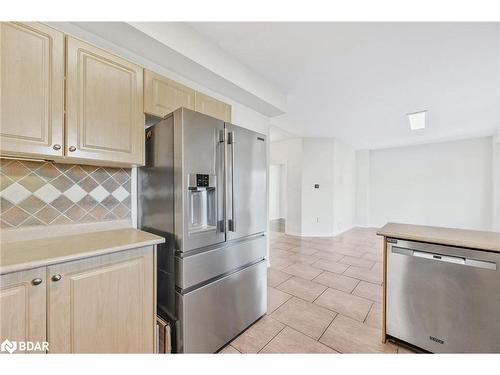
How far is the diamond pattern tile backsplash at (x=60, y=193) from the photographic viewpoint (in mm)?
1312

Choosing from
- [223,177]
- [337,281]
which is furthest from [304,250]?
[223,177]

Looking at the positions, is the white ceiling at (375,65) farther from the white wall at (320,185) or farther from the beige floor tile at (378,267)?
the beige floor tile at (378,267)

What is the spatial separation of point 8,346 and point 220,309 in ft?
3.63

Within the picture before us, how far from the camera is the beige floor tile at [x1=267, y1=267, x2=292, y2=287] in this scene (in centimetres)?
279

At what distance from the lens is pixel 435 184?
5641mm

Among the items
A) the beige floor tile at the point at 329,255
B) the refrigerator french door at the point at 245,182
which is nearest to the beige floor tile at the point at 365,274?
the beige floor tile at the point at 329,255

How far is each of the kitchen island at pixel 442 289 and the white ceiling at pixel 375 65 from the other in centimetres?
166

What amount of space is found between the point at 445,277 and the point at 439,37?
77.4 inches

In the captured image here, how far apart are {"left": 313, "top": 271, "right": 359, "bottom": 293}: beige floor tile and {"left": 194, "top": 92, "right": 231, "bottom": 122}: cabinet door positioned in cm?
247

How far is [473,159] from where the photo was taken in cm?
519

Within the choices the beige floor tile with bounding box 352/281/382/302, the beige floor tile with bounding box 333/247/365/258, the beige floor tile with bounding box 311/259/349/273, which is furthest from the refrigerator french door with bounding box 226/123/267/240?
the beige floor tile with bounding box 333/247/365/258
